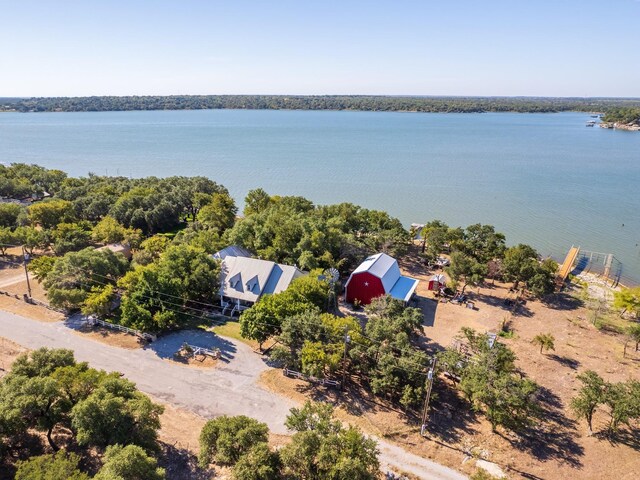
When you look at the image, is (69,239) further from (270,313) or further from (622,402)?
(622,402)

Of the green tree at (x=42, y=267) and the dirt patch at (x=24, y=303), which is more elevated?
the green tree at (x=42, y=267)

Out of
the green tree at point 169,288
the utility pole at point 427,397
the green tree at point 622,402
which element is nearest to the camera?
the green tree at point 622,402

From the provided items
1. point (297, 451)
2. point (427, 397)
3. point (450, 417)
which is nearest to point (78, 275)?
point (297, 451)

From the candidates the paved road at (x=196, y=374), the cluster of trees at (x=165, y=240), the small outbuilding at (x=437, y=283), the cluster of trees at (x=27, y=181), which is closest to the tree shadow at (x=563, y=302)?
the small outbuilding at (x=437, y=283)

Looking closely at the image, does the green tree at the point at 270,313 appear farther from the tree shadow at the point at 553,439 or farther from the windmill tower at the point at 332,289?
the tree shadow at the point at 553,439

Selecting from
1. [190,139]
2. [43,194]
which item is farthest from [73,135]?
[43,194]

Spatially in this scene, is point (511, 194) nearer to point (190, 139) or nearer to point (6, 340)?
point (6, 340)
